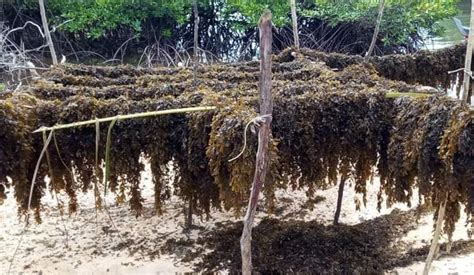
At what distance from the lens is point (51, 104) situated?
3961mm

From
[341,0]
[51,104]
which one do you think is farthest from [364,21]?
[51,104]

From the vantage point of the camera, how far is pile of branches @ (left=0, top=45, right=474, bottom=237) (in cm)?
342

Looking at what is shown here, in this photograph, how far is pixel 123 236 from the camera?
17.8ft

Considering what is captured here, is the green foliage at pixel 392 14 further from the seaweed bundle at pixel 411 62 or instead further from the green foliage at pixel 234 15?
the seaweed bundle at pixel 411 62

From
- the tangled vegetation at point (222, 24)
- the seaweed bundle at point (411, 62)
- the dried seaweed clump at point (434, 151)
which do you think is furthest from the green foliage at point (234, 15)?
the dried seaweed clump at point (434, 151)

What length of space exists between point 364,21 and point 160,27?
4934 millimetres

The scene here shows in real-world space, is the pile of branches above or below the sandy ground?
above

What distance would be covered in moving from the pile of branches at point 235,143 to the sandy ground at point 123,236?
0.95 m

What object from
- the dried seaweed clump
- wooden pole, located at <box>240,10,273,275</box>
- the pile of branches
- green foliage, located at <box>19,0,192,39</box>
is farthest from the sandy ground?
green foliage, located at <box>19,0,192,39</box>

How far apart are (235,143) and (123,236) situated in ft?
8.49

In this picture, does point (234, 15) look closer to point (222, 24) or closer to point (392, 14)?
point (222, 24)

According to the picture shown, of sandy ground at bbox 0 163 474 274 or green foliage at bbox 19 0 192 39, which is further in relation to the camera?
green foliage at bbox 19 0 192 39

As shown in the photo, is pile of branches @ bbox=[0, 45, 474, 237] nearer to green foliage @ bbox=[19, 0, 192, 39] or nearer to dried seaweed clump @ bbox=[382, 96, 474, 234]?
dried seaweed clump @ bbox=[382, 96, 474, 234]

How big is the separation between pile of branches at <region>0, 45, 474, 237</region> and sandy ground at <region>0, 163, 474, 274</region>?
0.95 meters
